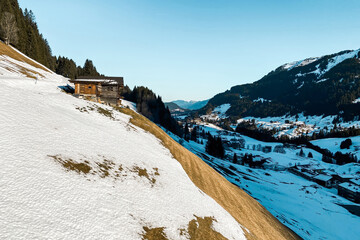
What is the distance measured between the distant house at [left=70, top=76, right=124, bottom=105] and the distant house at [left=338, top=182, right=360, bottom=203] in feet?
426

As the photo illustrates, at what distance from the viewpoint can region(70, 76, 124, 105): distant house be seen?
45125 millimetres

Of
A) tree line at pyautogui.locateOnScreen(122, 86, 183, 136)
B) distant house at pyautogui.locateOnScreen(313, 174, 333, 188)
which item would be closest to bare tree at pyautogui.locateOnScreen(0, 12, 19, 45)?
tree line at pyautogui.locateOnScreen(122, 86, 183, 136)

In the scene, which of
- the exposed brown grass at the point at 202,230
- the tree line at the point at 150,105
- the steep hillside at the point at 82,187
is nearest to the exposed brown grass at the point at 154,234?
the steep hillside at the point at 82,187

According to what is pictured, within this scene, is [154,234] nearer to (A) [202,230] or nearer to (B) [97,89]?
(A) [202,230]

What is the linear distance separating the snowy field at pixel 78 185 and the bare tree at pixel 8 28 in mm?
78507

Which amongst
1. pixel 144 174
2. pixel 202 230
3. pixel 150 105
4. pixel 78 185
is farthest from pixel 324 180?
pixel 78 185

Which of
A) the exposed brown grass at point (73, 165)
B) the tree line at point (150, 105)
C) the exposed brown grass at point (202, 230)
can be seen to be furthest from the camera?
the tree line at point (150, 105)

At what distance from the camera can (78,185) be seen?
38.3 feet

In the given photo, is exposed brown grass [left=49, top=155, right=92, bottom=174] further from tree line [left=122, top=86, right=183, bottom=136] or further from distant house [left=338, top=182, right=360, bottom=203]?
distant house [left=338, top=182, right=360, bottom=203]

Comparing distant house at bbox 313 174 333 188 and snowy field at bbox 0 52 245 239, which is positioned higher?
snowy field at bbox 0 52 245 239

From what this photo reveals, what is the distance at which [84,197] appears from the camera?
1098cm

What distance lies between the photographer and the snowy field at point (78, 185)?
28.8 ft

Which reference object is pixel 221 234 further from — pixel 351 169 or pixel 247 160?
pixel 351 169

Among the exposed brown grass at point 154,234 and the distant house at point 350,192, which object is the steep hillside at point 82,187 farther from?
the distant house at point 350,192
